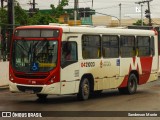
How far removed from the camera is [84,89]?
16.4 m

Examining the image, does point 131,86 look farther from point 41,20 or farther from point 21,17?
point 41,20

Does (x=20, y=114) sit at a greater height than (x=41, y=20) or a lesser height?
lesser

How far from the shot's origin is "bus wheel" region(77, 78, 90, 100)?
1619 centimetres

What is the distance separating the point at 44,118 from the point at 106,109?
2697 millimetres

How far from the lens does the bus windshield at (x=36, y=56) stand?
49.6ft

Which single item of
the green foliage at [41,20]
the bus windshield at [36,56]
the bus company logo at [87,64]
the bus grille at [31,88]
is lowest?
the bus grille at [31,88]

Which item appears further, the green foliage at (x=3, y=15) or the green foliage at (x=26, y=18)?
the green foliage at (x=3, y=15)

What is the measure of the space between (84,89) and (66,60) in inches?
58.6

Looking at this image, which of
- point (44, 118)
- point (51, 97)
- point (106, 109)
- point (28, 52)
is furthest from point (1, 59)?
point (44, 118)

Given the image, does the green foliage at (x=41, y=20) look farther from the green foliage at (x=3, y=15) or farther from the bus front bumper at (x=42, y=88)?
the bus front bumper at (x=42, y=88)

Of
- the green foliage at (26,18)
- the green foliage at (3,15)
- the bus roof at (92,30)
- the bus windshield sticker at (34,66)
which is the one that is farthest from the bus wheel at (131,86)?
the green foliage at (3,15)

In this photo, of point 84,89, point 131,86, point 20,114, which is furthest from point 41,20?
point 20,114

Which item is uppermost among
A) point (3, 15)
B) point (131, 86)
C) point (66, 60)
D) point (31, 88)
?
point (3, 15)

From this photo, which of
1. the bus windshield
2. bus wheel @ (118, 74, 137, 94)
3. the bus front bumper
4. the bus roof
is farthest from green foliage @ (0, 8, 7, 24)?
the bus front bumper
